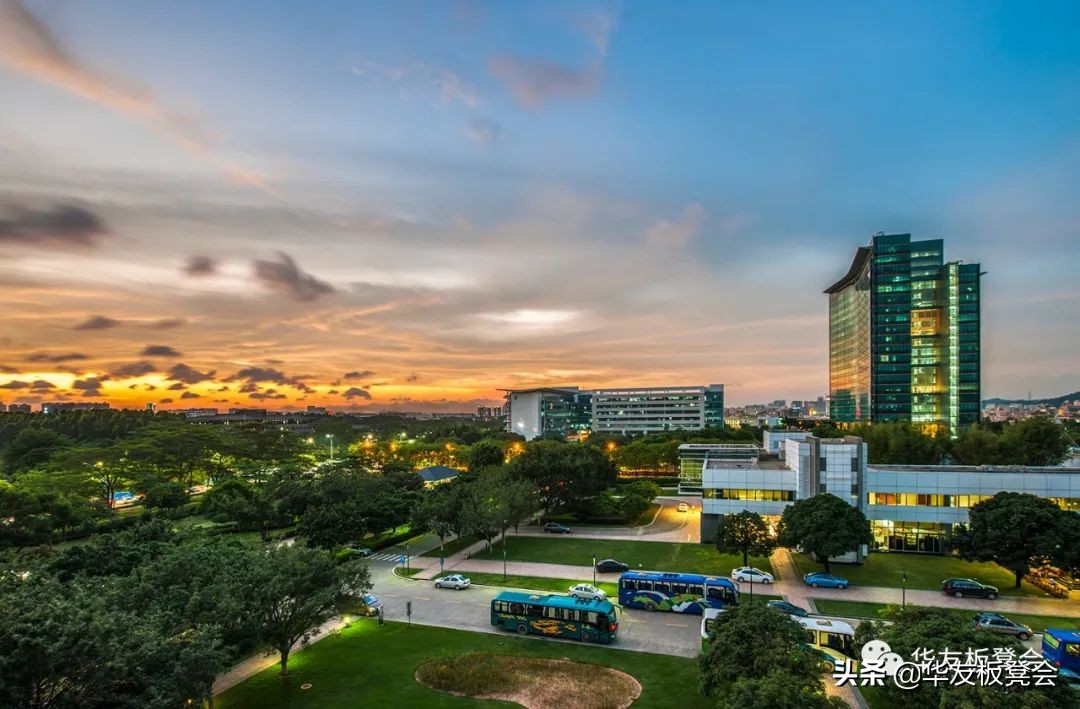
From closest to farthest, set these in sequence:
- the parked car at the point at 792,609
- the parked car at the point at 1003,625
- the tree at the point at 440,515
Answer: the parked car at the point at 1003,625, the parked car at the point at 792,609, the tree at the point at 440,515

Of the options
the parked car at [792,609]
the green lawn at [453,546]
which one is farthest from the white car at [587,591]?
the green lawn at [453,546]

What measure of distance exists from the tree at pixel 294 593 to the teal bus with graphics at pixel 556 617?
9138 mm

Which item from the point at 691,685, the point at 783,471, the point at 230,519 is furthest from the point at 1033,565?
the point at 230,519

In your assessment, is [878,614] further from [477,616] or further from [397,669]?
[397,669]

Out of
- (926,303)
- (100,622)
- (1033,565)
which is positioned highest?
(926,303)

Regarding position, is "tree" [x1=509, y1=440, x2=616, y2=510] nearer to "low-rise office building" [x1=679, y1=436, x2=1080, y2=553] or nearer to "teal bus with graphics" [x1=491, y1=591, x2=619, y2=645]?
"low-rise office building" [x1=679, y1=436, x2=1080, y2=553]

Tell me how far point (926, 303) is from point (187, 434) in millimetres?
156944

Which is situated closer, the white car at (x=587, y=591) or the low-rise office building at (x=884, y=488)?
the white car at (x=587, y=591)

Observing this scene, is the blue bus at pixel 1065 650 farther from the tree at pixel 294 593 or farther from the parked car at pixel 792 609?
the tree at pixel 294 593

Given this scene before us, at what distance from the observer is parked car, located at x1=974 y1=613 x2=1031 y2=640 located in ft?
98.1

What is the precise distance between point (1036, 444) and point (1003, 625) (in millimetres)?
50370

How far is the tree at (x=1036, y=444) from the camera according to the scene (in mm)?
66938

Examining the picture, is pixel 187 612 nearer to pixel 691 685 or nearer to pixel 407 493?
pixel 691 685

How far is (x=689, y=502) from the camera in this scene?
7369 centimetres
